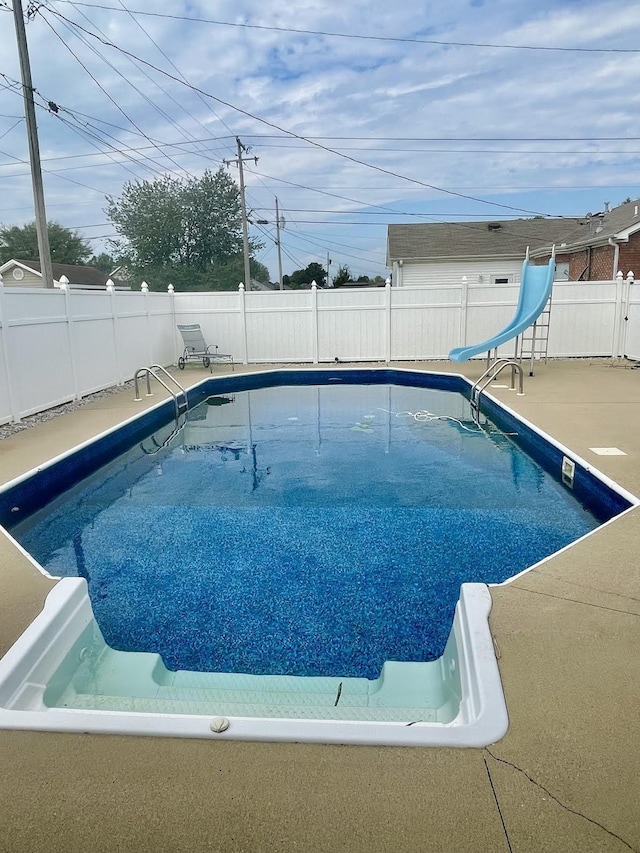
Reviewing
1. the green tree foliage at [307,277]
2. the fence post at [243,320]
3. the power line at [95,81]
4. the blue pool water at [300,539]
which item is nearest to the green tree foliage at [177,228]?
the green tree foliage at [307,277]

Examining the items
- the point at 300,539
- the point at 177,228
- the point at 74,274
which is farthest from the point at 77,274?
the point at 300,539

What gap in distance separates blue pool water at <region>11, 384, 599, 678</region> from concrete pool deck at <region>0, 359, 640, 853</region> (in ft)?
3.04

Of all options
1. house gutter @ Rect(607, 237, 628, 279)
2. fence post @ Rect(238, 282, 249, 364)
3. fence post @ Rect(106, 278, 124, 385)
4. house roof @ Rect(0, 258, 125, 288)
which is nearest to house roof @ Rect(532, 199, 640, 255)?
house gutter @ Rect(607, 237, 628, 279)

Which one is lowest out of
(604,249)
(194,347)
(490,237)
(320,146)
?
(194,347)

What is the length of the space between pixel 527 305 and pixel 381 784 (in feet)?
31.9

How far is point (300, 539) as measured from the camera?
4.10 meters

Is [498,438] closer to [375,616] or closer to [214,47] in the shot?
[375,616]

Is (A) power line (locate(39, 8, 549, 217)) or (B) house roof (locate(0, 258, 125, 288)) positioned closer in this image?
(A) power line (locate(39, 8, 549, 217))

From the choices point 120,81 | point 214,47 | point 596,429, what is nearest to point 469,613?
point 596,429

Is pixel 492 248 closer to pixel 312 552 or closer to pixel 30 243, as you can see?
pixel 312 552

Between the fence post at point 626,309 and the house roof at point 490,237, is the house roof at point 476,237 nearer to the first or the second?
the house roof at point 490,237

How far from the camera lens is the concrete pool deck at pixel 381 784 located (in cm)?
139

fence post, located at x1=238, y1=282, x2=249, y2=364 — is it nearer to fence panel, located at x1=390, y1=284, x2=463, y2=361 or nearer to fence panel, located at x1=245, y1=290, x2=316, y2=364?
fence panel, located at x1=245, y1=290, x2=316, y2=364

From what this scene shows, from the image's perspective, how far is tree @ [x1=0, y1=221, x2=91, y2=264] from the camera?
36.2 m
